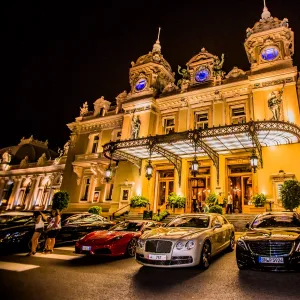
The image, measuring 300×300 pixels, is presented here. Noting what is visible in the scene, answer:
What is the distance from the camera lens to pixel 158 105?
24.8m

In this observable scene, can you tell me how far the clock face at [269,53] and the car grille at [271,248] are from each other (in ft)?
62.5

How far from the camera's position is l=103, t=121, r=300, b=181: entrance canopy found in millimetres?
15016

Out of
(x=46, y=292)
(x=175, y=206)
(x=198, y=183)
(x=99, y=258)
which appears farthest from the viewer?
(x=198, y=183)

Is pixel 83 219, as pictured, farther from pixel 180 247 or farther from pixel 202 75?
pixel 202 75

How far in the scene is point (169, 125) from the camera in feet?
78.9

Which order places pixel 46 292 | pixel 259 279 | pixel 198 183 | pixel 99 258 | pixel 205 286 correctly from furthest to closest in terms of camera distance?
pixel 198 183
pixel 99 258
pixel 259 279
pixel 205 286
pixel 46 292

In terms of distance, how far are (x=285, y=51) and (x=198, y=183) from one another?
13.3 m

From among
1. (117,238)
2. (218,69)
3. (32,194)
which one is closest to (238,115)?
(218,69)

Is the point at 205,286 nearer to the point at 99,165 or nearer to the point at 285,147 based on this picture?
the point at 285,147

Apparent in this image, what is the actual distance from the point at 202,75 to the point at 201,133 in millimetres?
10116

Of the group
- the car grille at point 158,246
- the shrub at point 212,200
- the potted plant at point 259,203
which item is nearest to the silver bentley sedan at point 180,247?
the car grille at point 158,246

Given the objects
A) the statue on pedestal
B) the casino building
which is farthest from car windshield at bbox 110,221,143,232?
the statue on pedestal

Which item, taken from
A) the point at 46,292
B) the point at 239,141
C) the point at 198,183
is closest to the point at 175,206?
the point at 198,183

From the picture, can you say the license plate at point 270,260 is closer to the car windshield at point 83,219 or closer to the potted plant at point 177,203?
the car windshield at point 83,219
